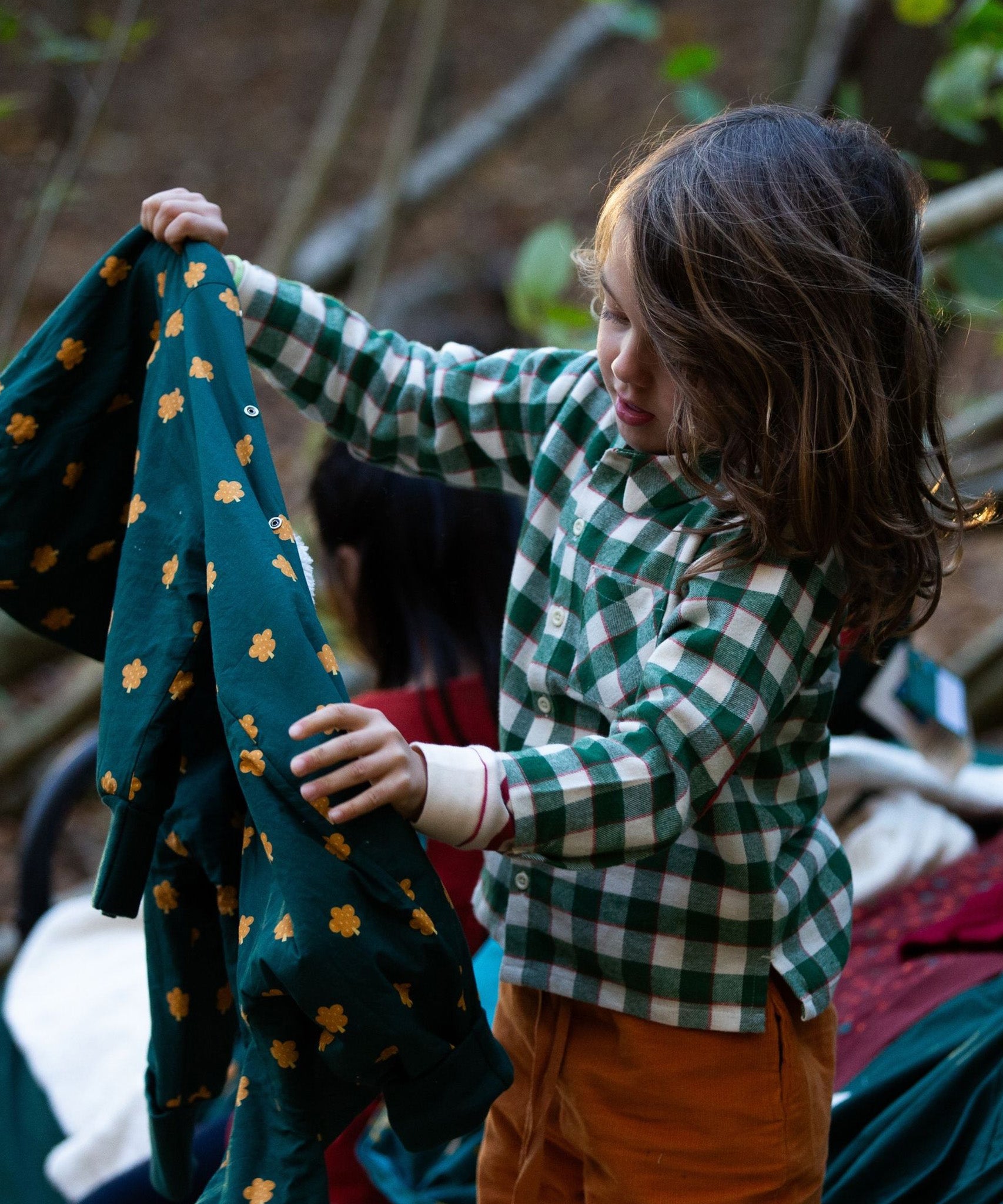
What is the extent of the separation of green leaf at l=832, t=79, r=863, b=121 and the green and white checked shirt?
1.41 metres

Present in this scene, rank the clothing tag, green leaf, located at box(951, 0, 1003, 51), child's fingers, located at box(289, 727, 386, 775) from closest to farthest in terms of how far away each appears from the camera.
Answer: child's fingers, located at box(289, 727, 386, 775), the clothing tag, green leaf, located at box(951, 0, 1003, 51)

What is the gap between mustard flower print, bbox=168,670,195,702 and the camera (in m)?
1.06

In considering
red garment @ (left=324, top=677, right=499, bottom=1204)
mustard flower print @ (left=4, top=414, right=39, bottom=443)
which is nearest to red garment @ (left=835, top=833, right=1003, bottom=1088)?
red garment @ (left=324, top=677, right=499, bottom=1204)

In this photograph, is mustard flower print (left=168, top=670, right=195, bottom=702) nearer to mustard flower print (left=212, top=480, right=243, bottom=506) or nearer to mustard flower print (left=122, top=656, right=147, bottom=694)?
mustard flower print (left=122, top=656, right=147, bottom=694)

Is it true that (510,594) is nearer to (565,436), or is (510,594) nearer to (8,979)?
(565,436)

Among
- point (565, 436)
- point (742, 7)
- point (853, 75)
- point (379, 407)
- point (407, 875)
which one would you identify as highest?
point (742, 7)

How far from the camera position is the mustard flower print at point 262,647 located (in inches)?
38.6

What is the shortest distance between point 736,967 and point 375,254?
8.18 feet

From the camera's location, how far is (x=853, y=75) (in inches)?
116

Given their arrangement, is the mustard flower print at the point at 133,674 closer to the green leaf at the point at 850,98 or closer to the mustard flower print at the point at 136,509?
the mustard flower print at the point at 136,509

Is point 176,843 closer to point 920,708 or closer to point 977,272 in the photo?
point 920,708

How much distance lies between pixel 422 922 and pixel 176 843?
11.2 inches

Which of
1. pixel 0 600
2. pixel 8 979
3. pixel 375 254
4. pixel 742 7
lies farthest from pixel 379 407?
pixel 742 7

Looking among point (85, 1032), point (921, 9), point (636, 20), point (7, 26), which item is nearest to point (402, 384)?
point (85, 1032)
